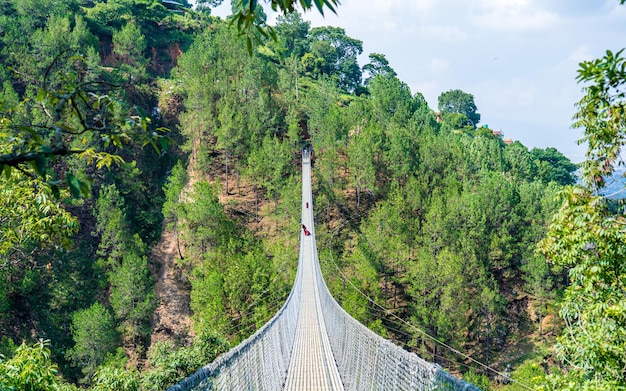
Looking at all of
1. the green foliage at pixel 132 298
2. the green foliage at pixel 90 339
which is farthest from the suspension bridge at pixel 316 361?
the green foliage at pixel 132 298

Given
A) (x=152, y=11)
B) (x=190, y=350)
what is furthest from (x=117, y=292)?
(x=152, y=11)

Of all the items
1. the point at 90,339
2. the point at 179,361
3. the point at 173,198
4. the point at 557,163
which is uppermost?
the point at 557,163

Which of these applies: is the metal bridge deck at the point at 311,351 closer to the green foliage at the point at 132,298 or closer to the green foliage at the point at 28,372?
the green foliage at the point at 28,372

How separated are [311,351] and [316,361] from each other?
553 mm

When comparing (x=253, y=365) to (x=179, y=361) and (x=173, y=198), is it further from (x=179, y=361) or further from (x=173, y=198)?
(x=173, y=198)

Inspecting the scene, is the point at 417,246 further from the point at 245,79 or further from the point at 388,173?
the point at 245,79

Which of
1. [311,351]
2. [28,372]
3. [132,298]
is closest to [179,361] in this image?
[311,351]

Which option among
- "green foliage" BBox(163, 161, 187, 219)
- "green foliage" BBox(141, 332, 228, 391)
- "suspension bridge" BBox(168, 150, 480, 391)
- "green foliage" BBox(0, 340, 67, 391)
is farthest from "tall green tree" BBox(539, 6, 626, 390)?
"green foliage" BBox(163, 161, 187, 219)

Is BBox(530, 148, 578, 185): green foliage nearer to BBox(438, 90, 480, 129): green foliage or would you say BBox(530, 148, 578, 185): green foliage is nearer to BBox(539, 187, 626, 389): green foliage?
BBox(438, 90, 480, 129): green foliage

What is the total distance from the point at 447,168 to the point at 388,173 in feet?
8.89

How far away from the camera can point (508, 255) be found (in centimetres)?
1948

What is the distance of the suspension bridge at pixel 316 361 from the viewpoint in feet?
10.5

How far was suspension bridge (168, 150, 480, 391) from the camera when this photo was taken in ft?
10.5

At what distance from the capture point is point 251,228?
74.2ft
